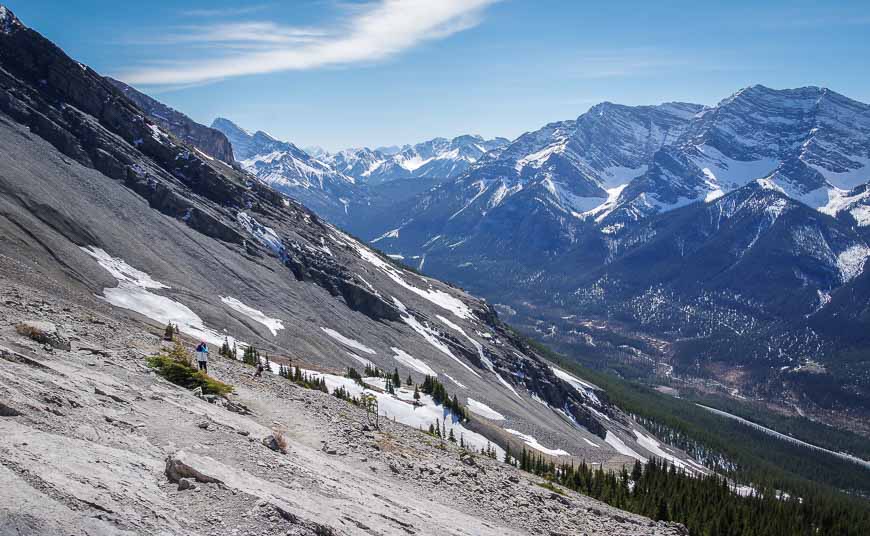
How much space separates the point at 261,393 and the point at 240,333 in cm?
4066

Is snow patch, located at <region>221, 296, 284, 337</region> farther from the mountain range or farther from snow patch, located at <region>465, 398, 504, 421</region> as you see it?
snow patch, located at <region>465, 398, 504, 421</region>

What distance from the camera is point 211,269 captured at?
90.4 meters

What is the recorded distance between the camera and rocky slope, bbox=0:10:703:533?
211 ft

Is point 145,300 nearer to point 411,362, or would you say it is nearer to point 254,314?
Result: point 254,314

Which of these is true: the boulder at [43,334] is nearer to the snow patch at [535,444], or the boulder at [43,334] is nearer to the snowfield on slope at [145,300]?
the snowfield on slope at [145,300]

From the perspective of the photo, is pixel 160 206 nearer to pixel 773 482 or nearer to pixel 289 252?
pixel 289 252

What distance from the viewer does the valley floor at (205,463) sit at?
15.5 metres

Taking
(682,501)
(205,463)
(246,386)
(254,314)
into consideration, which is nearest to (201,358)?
(246,386)

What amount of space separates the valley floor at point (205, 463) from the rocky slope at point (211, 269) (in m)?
1.74

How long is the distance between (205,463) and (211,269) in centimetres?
7642

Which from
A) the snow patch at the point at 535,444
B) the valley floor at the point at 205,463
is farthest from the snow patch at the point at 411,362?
the valley floor at the point at 205,463

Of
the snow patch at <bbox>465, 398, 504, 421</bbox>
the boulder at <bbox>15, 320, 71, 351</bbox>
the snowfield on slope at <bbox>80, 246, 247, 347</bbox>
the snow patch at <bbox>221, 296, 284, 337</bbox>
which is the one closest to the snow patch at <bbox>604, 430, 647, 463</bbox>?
the snow patch at <bbox>465, 398, 504, 421</bbox>

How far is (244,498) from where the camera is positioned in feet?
58.4

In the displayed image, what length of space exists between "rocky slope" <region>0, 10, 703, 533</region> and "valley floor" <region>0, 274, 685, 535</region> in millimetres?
1736
